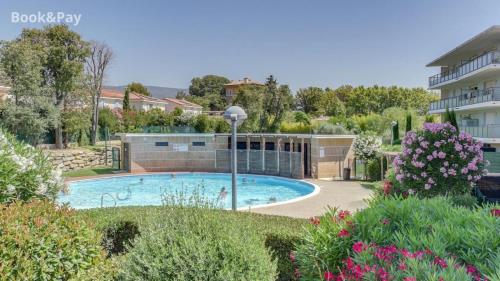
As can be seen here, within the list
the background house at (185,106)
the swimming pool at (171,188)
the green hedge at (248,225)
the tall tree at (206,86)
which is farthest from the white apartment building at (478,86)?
the tall tree at (206,86)

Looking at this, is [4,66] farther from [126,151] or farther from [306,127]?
[306,127]

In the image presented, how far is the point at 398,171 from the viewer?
9797mm

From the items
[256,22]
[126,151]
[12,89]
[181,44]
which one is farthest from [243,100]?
[12,89]

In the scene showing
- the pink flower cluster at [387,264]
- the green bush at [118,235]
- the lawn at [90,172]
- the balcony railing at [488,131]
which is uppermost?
the balcony railing at [488,131]

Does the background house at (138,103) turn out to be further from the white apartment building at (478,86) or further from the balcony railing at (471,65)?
the white apartment building at (478,86)

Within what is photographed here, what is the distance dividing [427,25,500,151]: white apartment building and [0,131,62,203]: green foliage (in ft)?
86.2

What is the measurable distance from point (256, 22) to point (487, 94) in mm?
15972

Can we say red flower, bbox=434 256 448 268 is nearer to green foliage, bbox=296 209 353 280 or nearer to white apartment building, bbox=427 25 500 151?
green foliage, bbox=296 209 353 280

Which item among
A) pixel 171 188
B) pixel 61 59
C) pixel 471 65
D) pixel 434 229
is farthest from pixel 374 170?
pixel 61 59

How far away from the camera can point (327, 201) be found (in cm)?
1543

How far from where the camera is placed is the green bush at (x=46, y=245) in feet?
13.3

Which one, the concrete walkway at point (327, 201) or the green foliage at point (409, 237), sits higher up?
the green foliage at point (409, 237)

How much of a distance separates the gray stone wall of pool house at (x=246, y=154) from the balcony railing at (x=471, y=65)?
11716mm

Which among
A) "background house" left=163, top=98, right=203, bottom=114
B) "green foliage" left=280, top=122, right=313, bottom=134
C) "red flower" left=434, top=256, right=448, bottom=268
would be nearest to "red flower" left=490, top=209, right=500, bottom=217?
"red flower" left=434, top=256, right=448, bottom=268
